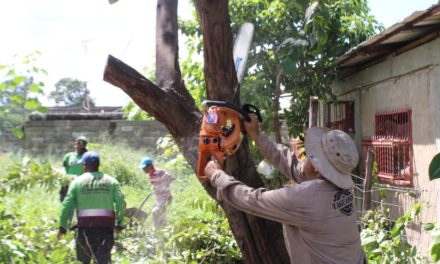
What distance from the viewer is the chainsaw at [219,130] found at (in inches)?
114

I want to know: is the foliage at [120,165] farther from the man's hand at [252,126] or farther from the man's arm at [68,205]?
the man's hand at [252,126]

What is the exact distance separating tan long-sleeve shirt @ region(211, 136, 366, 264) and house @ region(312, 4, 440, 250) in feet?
8.00

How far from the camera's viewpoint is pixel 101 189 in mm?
5703

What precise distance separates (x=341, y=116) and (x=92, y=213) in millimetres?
4473

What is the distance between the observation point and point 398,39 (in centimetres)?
612

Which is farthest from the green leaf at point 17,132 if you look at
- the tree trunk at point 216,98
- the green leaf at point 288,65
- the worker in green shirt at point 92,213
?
the worker in green shirt at point 92,213

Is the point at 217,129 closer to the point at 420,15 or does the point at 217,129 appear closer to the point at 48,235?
the point at 420,15

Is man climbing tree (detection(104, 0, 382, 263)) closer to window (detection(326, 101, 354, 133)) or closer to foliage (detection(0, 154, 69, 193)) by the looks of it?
foliage (detection(0, 154, 69, 193))

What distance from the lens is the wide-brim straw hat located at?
2.61 metres

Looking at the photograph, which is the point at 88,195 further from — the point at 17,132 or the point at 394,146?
the point at 394,146

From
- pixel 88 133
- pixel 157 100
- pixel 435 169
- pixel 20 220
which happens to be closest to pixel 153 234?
pixel 20 220

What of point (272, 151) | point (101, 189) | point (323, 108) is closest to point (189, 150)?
point (272, 151)

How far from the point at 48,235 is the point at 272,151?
3.16 m

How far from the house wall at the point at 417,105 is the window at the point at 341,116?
2.53 ft
